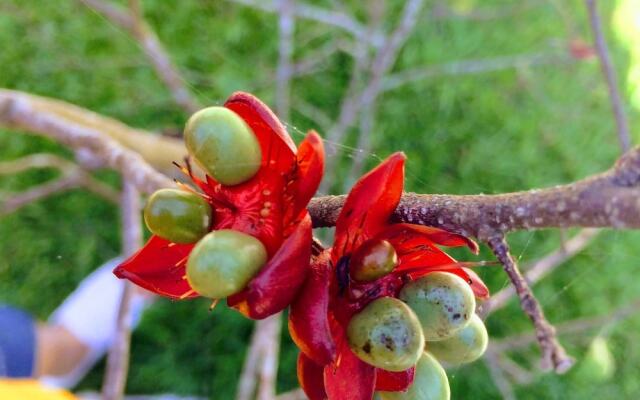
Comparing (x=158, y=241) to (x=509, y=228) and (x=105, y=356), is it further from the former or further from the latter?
(x=105, y=356)

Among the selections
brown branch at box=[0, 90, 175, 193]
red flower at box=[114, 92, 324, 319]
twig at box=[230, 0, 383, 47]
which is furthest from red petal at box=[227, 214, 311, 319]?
twig at box=[230, 0, 383, 47]

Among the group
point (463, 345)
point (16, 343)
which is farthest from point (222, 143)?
point (16, 343)

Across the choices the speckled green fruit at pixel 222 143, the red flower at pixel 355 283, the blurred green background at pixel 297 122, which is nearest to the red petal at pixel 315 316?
the red flower at pixel 355 283

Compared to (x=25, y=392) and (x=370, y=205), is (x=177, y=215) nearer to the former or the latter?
(x=370, y=205)

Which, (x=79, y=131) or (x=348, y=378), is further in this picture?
(x=79, y=131)

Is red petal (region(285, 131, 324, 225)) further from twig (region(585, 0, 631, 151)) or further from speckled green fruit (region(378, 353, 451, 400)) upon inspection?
twig (region(585, 0, 631, 151))

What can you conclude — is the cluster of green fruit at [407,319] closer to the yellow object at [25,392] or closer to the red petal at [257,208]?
the red petal at [257,208]

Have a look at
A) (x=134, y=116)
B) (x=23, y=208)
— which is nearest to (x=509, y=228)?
(x=134, y=116)
